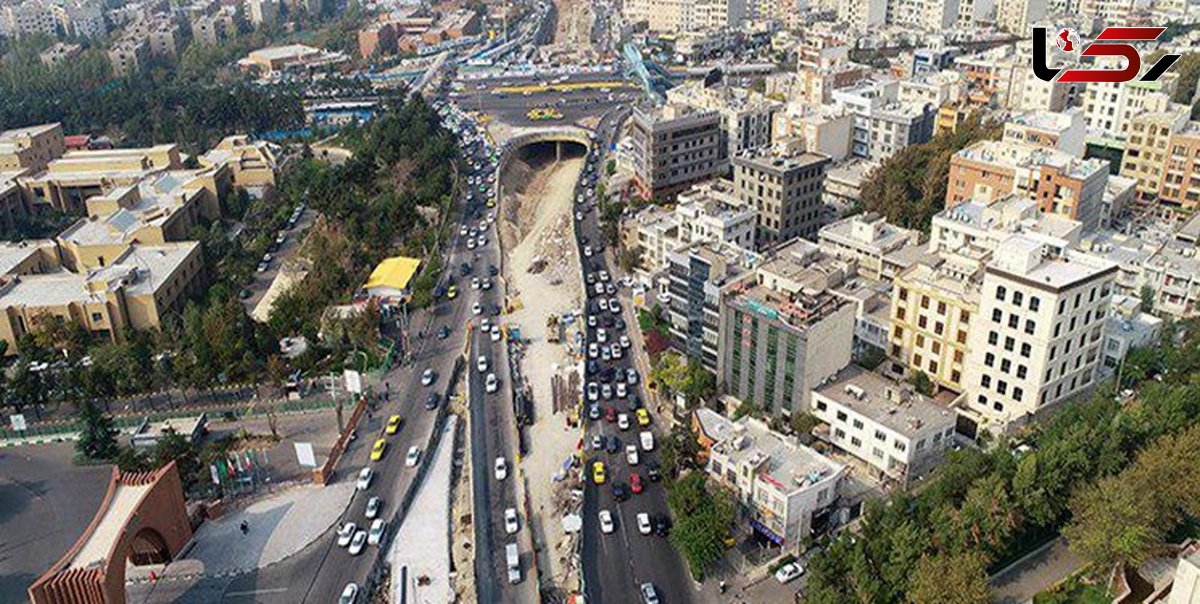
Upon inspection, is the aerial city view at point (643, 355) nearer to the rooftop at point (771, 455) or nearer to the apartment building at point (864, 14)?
the rooftop at point (771, 455)

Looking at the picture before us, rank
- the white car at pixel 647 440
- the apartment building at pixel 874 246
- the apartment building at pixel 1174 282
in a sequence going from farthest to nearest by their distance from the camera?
the apartment building at pixel 874 246, the apartment building at pixel 1174 282, the white car at pixel 647 440

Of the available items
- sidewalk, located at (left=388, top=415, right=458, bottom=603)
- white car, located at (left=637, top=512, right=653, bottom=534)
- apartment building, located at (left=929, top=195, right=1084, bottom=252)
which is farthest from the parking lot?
apartment building, located at (left=929, top=195, right=1084, bottom=252)

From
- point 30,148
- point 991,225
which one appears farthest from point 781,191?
point 30,148

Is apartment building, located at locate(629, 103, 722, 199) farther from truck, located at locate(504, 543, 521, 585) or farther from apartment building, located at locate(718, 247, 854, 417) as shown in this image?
truck, located at locate(504, 543, 521, 585)

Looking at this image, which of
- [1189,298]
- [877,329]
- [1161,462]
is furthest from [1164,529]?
[1189,298]

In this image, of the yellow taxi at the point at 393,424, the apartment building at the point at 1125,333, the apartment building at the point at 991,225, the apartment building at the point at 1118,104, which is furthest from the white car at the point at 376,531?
the apartment building at the point at 1118,104

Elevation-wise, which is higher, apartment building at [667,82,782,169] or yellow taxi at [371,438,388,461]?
apartment building at [667,82,782,169]
